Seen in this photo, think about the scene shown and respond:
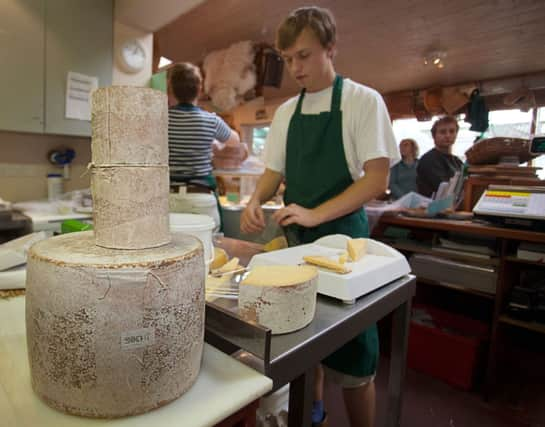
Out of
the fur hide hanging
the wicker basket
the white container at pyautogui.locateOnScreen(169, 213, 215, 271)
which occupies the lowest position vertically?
the white container at pyautogui.locateOnScreen(169, 213, 215, 271)

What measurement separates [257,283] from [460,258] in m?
1.76

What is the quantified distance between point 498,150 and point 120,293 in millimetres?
2313

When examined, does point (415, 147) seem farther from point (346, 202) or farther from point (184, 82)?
point (346, 202)

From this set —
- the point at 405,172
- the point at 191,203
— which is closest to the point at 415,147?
the point at 405,172

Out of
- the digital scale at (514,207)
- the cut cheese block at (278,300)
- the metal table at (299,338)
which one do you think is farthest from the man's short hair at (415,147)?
the cut cheese block at (278,300)

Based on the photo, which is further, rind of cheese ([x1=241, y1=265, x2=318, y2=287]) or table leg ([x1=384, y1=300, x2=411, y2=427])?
table leg ([x1=384, y1=300, x2=411, y2=427])

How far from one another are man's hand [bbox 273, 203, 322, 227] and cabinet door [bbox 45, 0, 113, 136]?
2015mm

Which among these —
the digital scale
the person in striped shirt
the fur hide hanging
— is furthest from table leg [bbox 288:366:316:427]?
the fur hide hanging

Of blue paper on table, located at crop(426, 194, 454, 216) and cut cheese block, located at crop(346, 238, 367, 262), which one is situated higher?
blue paper on table, located at crop(426, 194, 454, 216)

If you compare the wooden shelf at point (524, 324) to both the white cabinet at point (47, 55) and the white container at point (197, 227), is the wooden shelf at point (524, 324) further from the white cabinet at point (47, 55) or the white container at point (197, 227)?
the white cabinet at point (47, 55)

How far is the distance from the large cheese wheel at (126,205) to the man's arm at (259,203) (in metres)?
0.85

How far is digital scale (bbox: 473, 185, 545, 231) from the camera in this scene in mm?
1687

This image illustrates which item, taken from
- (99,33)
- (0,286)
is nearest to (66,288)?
(0,286)

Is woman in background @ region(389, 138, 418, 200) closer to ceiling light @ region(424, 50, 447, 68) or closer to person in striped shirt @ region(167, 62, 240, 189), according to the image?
ceiling light @ region(424, 50, 447, 68)
